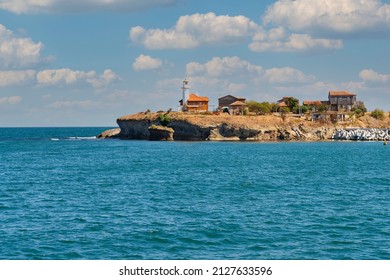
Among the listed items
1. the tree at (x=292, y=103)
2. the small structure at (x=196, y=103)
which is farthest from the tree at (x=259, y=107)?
the small structure at (x=196, y=103)

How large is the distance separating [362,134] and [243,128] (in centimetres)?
3548

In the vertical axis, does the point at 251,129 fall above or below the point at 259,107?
below

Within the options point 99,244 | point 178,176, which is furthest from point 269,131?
point 99,244

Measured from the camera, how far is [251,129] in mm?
154875

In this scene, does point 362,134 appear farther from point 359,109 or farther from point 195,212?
point 195,212

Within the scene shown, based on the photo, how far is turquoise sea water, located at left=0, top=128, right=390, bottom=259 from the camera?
3250 centimetres

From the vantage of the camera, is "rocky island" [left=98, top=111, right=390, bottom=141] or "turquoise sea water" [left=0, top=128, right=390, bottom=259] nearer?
"turquoise sea water" [left=0, top=128, right=390, bottom=259]

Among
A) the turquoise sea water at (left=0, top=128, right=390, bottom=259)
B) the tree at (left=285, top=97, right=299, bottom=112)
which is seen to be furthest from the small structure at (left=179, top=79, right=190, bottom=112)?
the turquoise sea water at (left=0, top=128, right=390, bottom=259)

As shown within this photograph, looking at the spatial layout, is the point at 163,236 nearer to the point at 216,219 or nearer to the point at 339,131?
the point at 216,219

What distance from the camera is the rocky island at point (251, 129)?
156m

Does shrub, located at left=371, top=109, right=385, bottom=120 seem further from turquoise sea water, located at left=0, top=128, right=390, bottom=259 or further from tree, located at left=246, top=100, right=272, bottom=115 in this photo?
turquoise sea water, located at left=0, top=128, right=390, bottom=259

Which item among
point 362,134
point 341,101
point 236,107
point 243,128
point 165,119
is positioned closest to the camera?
point 243,128

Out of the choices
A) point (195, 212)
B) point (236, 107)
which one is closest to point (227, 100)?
point (236, 107)

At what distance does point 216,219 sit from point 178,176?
28787 millimetres
